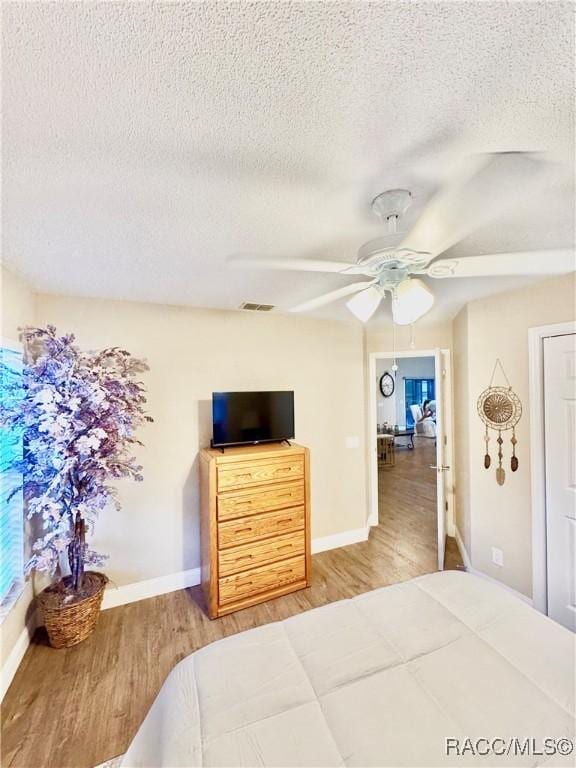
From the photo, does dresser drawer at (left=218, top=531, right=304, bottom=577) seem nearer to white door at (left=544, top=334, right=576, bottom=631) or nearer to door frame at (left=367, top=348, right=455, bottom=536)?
door frame at (left=367, top=348, right=455, bottom=536)

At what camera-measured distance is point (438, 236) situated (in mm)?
1050

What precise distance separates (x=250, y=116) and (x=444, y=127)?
1.75 feet

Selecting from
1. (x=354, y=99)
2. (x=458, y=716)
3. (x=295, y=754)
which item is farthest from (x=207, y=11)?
(x=458, y=716)

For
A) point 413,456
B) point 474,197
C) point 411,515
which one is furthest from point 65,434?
point 413,456

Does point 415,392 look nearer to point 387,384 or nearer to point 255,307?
point 387,384

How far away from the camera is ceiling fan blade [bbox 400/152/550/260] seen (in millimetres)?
890

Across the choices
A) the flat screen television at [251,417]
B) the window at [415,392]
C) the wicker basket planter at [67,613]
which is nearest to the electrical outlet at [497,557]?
the flat screen television at [251,417]

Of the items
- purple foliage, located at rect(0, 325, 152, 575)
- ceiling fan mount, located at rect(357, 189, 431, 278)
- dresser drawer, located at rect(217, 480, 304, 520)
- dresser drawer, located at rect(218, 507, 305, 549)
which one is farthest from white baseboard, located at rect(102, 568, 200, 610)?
ceiling fan mount, located at rect(357, 189, 431, 278)

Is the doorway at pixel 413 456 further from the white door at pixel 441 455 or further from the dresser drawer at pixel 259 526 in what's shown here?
the dresser drawer at pixel 259 526

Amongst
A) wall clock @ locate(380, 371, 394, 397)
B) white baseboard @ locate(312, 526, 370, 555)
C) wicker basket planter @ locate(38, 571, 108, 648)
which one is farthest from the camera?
wall clock @ locate(380, 371, 394, 397)

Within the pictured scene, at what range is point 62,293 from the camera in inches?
97.3

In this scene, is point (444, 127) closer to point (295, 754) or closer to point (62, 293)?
point (295, 754)

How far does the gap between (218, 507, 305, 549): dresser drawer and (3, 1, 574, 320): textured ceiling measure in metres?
2.07

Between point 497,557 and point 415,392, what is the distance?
26.8 ft
